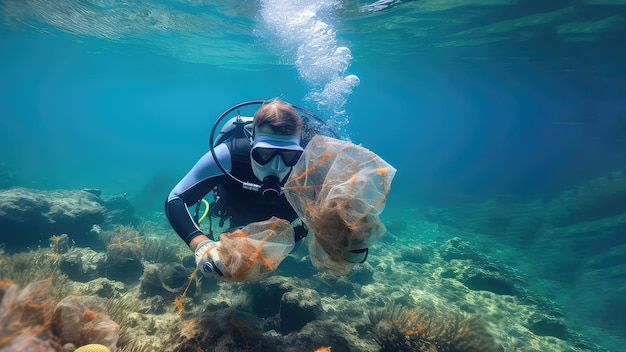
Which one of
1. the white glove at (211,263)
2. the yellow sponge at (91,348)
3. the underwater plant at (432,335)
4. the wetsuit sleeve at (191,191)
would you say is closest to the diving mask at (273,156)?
the wetsuit sleeve at (191,191)

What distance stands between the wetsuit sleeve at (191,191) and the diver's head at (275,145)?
2.14 ft

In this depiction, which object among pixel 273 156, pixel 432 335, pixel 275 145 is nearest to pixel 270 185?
pixel 273 156

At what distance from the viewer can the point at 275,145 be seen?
344 cm

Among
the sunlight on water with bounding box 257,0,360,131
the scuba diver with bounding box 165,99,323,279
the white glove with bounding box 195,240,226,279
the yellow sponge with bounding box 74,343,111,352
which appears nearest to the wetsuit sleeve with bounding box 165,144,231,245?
the scuba diver with bounding box 165,99,323,279

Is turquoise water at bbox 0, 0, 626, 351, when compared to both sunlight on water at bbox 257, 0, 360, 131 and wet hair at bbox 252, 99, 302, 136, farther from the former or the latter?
wet hair at bbox 252, 99, 302, 136

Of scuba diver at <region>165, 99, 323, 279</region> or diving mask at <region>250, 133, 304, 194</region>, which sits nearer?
scuba diver at <region>165, 99, 323, 279</region>

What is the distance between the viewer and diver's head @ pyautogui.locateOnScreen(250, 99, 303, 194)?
11.4 feet

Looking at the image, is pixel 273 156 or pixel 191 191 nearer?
pixel 273 156

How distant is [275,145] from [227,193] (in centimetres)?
137

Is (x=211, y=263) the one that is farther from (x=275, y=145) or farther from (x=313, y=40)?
(x=313, y=40)

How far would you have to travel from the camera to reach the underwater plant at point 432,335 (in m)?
4.36

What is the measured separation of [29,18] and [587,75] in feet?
151

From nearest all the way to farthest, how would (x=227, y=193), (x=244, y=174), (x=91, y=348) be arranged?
(x=91, y=348), (x=244, y=174), (x=227, y=193)

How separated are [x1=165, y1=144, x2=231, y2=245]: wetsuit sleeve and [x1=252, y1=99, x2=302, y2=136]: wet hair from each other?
32.0 inches
